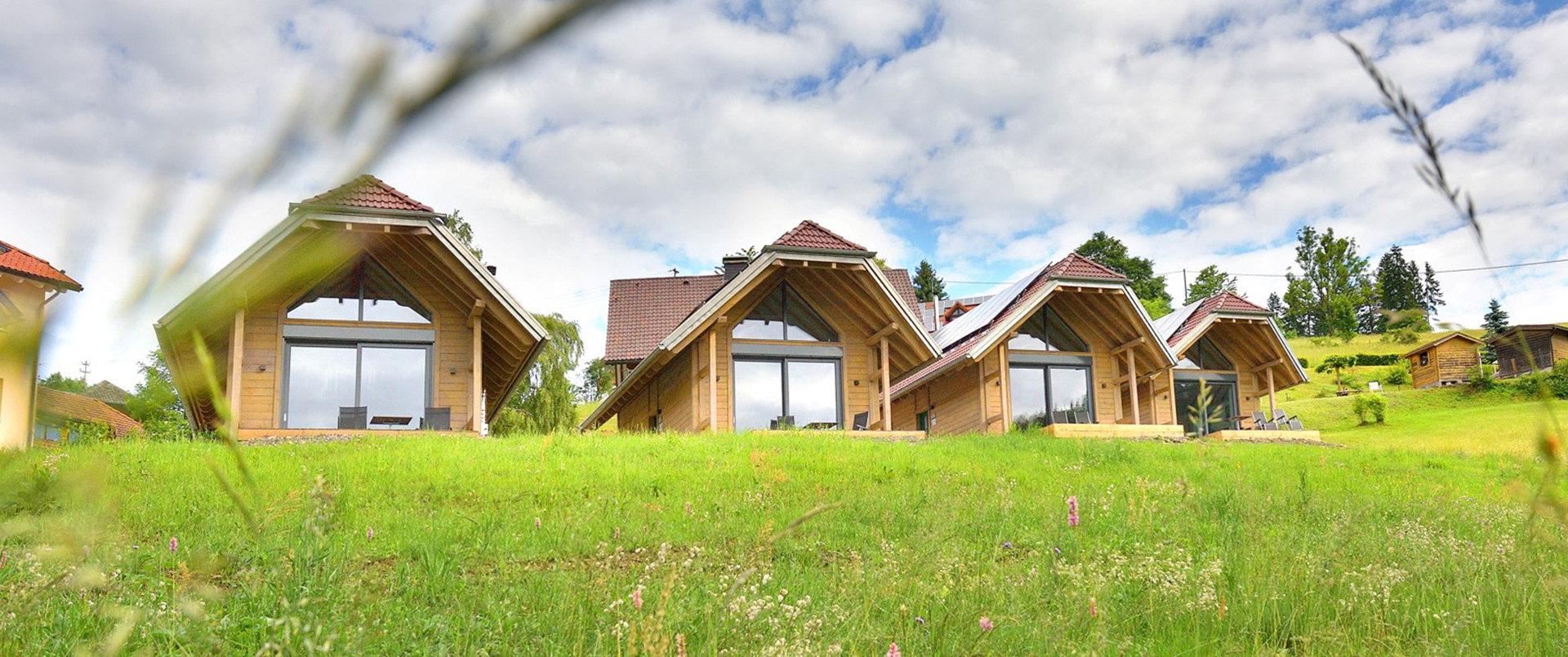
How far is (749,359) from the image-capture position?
23.2 m

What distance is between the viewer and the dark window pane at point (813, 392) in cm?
2336

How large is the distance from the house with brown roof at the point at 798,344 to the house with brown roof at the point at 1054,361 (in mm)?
2295

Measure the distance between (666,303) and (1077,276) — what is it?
1159cm

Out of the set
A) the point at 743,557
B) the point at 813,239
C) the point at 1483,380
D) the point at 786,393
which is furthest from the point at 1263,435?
the point at 1483,380

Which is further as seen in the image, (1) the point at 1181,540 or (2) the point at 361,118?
(1) the point at 1181,540

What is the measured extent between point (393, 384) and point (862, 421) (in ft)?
31.3

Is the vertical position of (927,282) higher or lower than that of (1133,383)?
higher

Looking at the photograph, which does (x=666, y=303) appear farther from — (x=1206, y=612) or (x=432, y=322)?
(x=1206, y=612)

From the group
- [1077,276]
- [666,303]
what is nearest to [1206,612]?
[1077,276]

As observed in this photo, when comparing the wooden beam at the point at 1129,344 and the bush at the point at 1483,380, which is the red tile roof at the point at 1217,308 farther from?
the bush at the point at 1483,380

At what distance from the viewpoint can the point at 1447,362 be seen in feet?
188

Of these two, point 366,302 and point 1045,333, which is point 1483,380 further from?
point 366,302

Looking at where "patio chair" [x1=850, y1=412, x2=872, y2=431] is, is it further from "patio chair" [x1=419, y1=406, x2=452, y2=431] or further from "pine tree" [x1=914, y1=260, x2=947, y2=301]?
"pine tree" [x1=914, y1=260, x2=947, y2=301]

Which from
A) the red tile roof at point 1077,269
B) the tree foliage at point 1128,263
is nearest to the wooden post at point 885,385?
the red tile roof at point 1077,269
